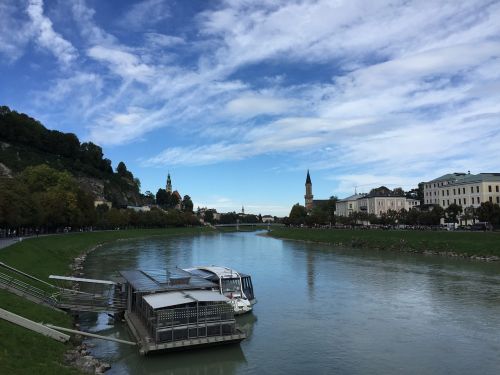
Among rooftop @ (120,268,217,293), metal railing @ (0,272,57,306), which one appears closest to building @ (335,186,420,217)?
rooftop @ (120,268,217,293)

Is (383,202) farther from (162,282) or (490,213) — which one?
(162,282)

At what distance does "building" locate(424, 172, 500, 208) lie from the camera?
10238cm

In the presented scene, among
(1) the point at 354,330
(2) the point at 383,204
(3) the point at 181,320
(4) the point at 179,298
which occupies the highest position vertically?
(2) the point at 383,204

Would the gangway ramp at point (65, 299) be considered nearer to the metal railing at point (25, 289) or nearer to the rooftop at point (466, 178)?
the metal railing at point (25, 289)

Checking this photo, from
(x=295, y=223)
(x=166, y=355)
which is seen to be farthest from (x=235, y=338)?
(x=295, y=223)

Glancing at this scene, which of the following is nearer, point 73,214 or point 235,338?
point 235,338

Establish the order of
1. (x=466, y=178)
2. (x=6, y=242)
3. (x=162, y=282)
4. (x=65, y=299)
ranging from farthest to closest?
1. (x=466, y=178)
2. (x=6, y=242)
3. (x=65, y=299)
4. (x=162, y=282)

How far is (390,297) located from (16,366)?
84.0 feet

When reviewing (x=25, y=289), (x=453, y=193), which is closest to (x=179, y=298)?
(x=25, y=289)

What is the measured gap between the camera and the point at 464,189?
11038 centimetres

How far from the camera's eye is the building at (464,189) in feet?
336

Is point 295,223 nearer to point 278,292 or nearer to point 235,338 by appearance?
point 278,292

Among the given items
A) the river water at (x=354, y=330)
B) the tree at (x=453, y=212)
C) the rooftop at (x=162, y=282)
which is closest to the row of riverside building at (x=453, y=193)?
the tree at (x=453, y=212)

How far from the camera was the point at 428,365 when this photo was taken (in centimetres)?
1820
